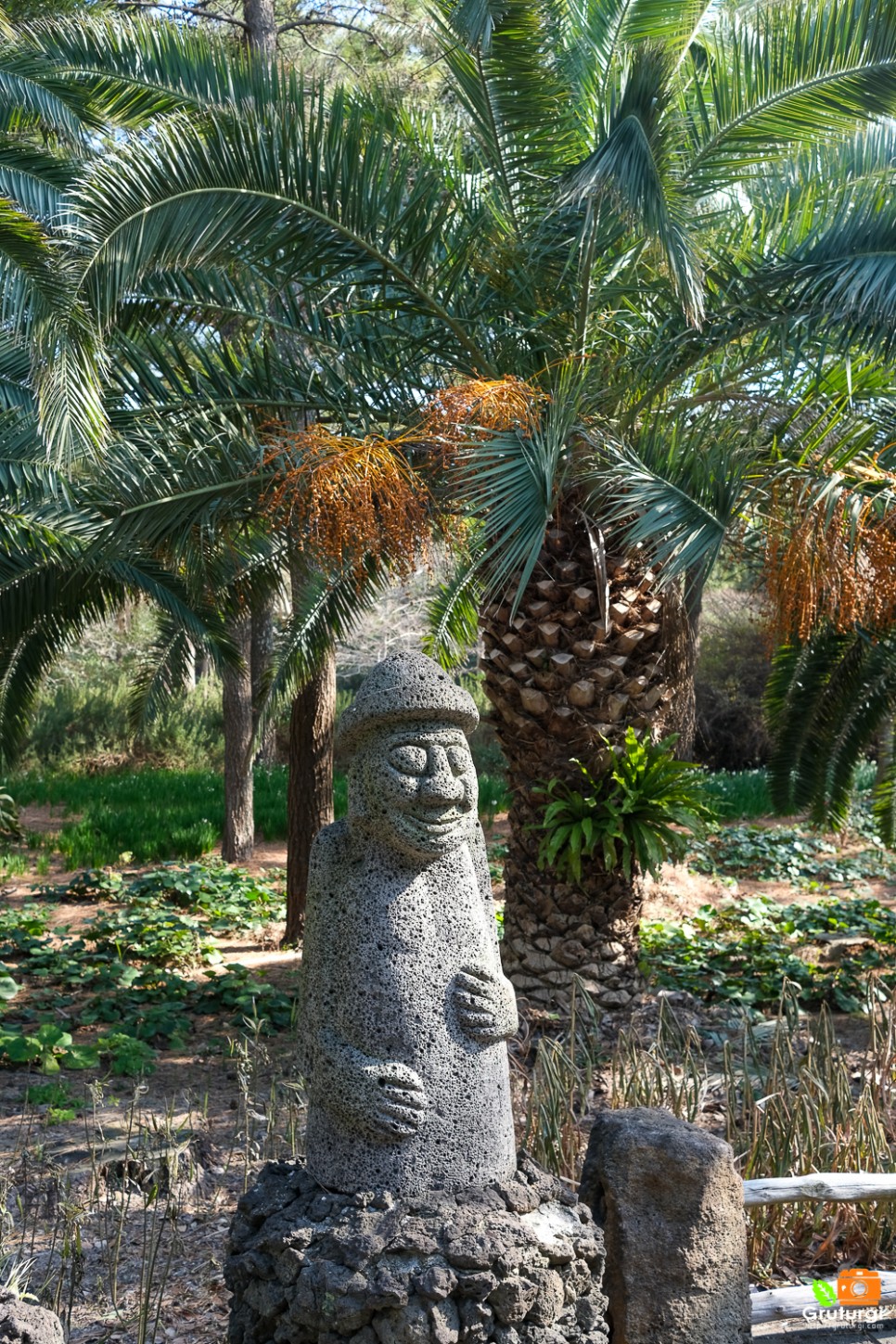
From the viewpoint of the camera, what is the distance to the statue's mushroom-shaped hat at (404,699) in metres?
3.05

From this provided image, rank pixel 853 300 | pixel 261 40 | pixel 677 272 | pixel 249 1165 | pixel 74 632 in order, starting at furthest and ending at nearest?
pixel 261 40 < pixel 74 632 < pixel 853 300 < pixel 677 272 < pixel 249 1165

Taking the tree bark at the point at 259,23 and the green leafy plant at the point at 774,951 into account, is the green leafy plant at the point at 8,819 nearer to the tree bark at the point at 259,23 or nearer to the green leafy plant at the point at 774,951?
the green leafy plant at the point at 774,951

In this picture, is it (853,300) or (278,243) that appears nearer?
(853,300)

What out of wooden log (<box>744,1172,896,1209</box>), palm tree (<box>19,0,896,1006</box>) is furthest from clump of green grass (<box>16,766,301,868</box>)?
wooden log (<box>744,1172,896,1209</box>)

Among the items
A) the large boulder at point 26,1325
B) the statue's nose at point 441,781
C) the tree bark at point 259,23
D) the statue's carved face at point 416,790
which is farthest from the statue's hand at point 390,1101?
the tree bark at point 259,23

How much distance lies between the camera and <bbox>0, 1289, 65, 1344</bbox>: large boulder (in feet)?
8.16

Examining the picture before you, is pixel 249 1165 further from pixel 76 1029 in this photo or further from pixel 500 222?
pixel 500 222

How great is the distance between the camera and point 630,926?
7.12 meters

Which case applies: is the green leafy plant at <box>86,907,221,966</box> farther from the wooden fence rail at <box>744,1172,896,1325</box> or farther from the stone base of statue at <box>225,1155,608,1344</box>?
the stone base of statue at <box>225,1155,608,1344</box>

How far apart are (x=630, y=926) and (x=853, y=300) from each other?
371 cm

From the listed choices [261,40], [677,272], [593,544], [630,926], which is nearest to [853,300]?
[677,272]

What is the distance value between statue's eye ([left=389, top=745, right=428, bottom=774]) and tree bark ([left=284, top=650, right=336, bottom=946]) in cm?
584

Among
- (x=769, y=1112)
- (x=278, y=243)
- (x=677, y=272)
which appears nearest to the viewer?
(x=769, y=1112)

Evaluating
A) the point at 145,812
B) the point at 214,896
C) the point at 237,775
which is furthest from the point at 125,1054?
the point at 145,812
